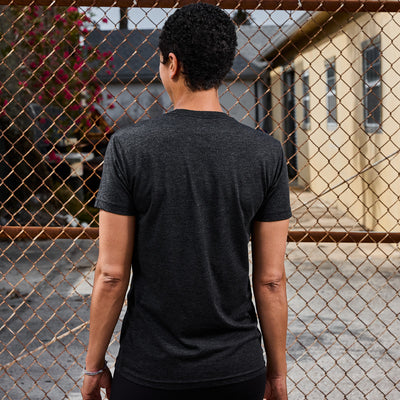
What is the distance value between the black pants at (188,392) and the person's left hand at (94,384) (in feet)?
0.36

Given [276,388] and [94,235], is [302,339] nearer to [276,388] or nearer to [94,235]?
[94,235]

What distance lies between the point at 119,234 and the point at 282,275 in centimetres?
53

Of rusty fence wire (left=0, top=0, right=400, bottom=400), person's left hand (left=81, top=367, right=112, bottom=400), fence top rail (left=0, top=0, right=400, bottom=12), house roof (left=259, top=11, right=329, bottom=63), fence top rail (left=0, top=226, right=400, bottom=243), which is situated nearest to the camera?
person's left hand (left=81, top=367, right=112, bottom=400)

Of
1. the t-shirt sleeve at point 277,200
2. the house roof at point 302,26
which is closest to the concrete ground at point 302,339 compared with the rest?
the t-shirt sleeve at point 277,200

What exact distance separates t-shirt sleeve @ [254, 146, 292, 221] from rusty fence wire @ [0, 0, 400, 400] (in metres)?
0.88

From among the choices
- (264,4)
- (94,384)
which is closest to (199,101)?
(94,384)

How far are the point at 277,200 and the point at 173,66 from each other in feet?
1.56

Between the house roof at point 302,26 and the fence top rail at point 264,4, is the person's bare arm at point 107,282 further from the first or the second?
the house roof at point 302,26

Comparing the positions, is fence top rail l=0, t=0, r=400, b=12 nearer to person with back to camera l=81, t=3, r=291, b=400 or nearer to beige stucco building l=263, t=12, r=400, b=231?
person with back to camera l=81, t=3, r=291, b=400

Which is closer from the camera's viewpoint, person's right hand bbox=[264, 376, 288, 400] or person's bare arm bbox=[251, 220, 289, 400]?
person's bare arm bbox=[251, 220, 289, 400]

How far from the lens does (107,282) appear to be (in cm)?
184

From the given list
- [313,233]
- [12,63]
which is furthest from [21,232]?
[12,63]

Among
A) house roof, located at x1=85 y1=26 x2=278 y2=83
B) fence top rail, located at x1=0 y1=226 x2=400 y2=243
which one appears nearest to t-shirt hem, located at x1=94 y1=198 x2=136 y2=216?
fence top rail, located at x1=0 y1=226 x2=400 y2=243

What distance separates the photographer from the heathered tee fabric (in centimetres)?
170
